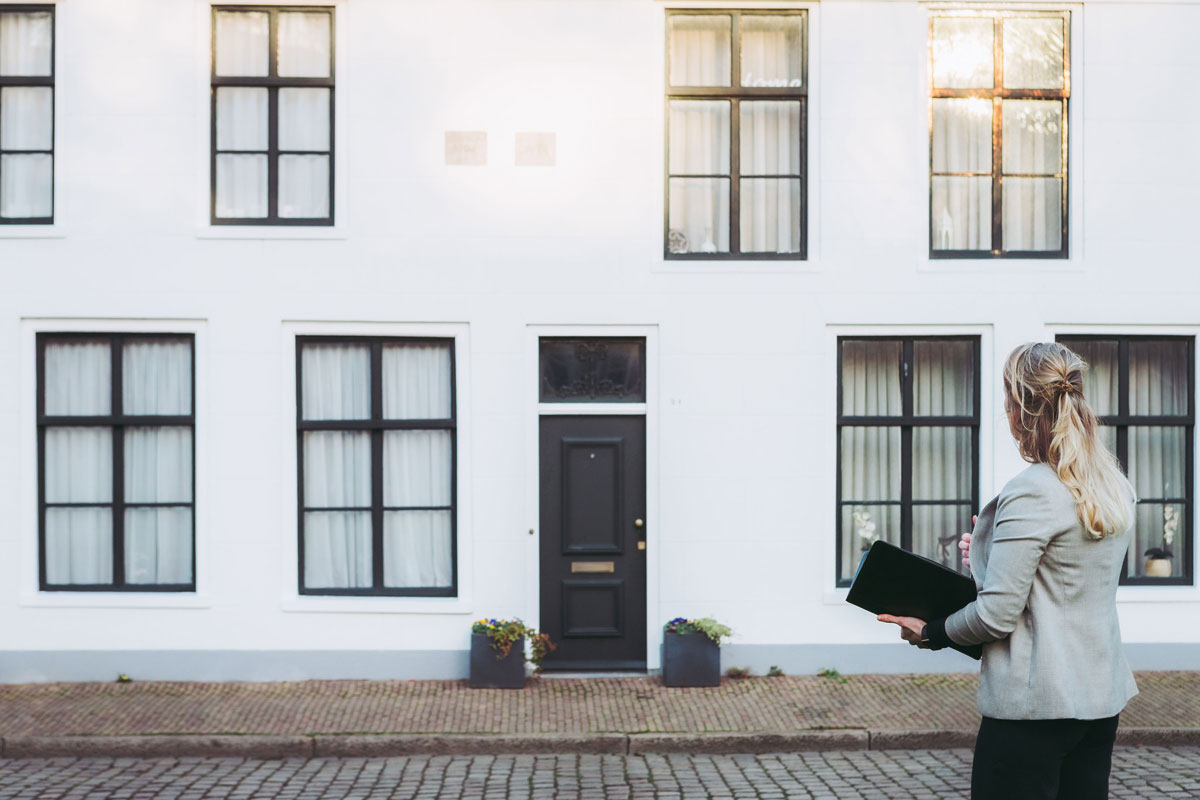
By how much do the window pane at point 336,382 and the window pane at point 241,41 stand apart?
2.32 m

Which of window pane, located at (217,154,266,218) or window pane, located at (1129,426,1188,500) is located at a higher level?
window pane, located at (217,154,266,218)

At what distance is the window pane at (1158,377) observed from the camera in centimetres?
898

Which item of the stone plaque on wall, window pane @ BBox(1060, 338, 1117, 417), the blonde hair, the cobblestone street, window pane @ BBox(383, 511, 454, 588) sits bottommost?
the cobblestone street

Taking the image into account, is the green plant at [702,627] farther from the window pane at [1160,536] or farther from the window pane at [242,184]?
the window pane at [242,184]

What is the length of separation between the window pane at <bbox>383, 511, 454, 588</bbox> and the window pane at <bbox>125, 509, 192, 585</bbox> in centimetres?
163

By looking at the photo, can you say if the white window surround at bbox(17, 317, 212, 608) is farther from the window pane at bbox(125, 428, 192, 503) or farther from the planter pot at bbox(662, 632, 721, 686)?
the planter pot at bbox(662, 632, 721, 686)

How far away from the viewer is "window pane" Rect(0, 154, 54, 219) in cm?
870

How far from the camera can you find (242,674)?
8594mm

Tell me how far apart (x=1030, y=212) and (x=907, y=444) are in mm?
2205

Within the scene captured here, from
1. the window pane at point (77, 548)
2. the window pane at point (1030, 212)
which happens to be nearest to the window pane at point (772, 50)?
the window pane at point (1030, 212)

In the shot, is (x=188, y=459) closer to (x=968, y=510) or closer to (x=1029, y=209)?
(x=968, y=510)

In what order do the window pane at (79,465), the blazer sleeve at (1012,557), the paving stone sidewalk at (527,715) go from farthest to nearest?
the window pane at (79,465) < the paving stone sidewalk at (527,715) < the blazer sleeve at (1012,557)

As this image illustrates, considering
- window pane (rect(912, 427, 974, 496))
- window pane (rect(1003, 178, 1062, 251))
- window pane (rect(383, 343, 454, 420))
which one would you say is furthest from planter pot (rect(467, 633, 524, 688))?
window pane (rect(1003, 178, 1062, 251))

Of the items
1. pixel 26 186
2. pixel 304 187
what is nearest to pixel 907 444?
pixel 304 187
